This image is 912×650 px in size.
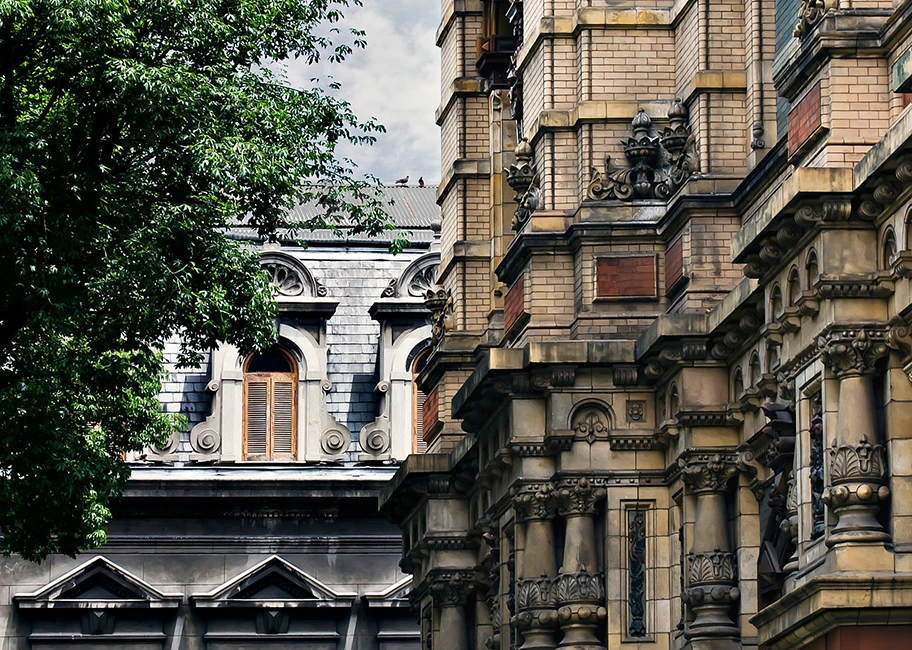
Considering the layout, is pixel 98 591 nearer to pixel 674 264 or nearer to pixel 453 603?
pixel 453 603

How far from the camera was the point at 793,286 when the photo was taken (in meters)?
29.9

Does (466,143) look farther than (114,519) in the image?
No

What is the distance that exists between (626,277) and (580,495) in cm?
305

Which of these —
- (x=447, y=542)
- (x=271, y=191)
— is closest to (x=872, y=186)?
(x=271, y=191)

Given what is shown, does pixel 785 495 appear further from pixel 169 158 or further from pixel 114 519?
pixel 114 519

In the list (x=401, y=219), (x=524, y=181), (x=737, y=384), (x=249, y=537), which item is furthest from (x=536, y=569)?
(x=401, y=219)

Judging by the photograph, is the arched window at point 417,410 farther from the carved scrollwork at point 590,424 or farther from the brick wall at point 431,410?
the carved scrollwork at point 590,424

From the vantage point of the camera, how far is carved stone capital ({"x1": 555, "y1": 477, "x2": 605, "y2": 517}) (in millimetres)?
37281

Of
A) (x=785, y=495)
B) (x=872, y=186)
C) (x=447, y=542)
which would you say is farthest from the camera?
(x=447, y=542)

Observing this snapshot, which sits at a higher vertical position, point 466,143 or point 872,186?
point 466,143

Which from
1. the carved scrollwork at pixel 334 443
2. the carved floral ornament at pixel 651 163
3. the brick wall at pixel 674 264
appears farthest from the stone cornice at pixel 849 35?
the carved scrollwork at pixel 334 443

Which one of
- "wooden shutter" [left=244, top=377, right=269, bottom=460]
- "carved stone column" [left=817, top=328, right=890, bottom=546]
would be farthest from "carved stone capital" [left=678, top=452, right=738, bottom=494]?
"wooden shutter" [left=244, top=377, right=269, bottom=460]

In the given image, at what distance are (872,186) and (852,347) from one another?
5.41ft

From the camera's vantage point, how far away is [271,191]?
39750 mm
